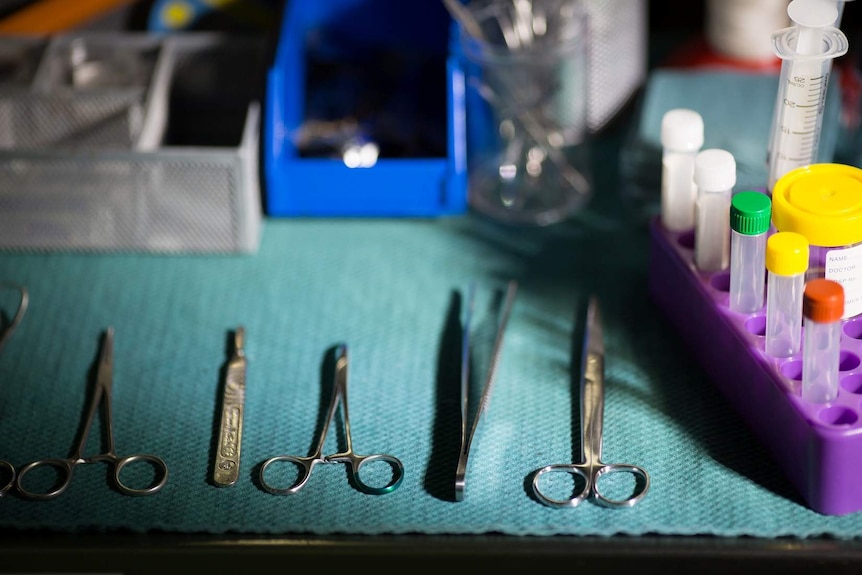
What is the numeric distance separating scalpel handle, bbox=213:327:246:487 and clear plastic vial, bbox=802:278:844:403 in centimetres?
36

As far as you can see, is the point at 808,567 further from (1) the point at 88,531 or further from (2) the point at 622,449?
(1) the point at 88,531

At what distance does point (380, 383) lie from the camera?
0.81 m

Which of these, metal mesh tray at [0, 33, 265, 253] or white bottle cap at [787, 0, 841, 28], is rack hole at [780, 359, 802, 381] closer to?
white bottle cap at [787, 0, 841, 28]

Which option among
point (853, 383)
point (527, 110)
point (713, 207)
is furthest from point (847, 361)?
point (527, 110)

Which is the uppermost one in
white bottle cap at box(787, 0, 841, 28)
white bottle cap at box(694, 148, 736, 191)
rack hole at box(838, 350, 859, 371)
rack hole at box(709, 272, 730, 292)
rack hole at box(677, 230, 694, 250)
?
white bottle cap at box(787, 0, 841, 28)

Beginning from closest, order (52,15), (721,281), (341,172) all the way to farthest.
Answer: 1. (721,281)
2. (341,172)
3. (52,15)

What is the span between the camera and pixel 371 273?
917 mm

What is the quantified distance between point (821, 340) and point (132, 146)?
22.9 inches

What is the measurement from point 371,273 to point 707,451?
318 mm

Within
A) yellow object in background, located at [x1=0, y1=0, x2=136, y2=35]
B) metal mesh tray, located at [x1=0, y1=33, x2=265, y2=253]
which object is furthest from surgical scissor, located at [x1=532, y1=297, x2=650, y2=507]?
yellow object in background, located at [x1=0, y1=0, x2=136, y2=35]

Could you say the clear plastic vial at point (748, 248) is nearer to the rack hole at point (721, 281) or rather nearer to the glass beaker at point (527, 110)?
the rack hole at point (721, 281)

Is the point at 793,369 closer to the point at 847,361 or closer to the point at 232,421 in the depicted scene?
the point at 847,361

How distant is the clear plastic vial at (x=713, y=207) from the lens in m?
0.73

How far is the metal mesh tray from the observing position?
2.98 feet
